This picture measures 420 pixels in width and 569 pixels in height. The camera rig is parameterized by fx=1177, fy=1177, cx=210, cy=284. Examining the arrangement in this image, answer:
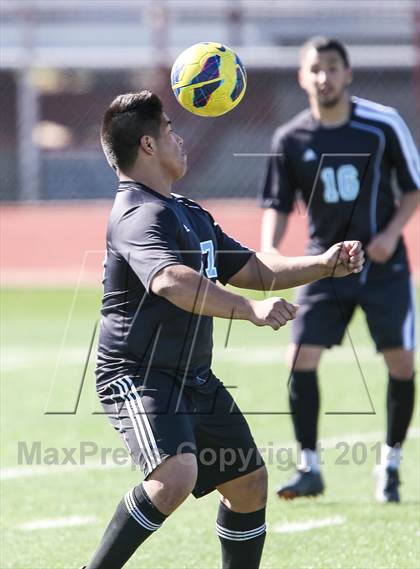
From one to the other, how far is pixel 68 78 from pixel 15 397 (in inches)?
467

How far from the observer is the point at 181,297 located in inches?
161

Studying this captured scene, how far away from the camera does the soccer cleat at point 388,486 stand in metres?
6.43

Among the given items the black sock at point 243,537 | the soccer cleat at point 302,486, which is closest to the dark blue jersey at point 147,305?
the black sock at point 243,537

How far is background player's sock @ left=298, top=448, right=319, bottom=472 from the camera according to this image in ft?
21.6

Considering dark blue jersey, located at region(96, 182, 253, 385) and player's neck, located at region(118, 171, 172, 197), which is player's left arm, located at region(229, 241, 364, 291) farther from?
player's neck, located at region(118, 171, 172, 197)

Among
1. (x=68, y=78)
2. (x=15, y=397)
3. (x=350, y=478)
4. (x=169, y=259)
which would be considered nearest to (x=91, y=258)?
(x=68, y=78)

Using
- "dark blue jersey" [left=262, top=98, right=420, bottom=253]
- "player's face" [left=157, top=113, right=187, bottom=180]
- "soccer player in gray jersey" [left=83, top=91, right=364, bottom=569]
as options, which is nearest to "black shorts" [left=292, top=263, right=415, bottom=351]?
"dark blue jersey" [left=262, top=98, right=420, bottom=253]

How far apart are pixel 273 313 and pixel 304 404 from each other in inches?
115

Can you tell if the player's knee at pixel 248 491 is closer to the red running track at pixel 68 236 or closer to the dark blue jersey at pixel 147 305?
the dark blue jersey at pixel 147 305

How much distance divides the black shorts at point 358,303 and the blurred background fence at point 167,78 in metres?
12.0

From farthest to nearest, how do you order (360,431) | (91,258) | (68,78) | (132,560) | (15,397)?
(68,78) < (91,258) < (15,397) < (360,431) < (132,560)

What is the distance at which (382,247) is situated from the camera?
6.64 meters

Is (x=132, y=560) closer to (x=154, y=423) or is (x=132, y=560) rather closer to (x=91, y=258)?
(x=154, y=423)

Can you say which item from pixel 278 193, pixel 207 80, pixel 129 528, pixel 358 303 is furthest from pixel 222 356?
pixel 129 528
